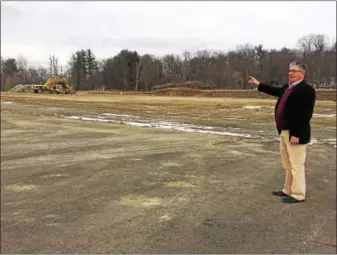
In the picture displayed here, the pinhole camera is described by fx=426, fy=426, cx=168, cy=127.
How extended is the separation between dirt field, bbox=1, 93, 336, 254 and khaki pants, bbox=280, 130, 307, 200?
73 cm

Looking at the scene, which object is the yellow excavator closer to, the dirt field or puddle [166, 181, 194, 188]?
the dirt field

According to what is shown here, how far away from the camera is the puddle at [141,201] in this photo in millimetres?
6773

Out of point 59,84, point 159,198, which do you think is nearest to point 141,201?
point 159,198

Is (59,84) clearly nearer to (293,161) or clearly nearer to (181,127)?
(181,127)

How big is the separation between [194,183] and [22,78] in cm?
389

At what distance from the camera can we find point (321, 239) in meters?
5.53

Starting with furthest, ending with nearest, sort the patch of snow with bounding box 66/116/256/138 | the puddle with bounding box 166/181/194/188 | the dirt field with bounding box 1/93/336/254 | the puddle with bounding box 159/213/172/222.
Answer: the patch of snow with bounding box 66/116/256/138
the puddle with bounding box 166/181/194/188
the puddle with bounding box 159/213/172/222
the dirt field with bounding box 1/93/336/254

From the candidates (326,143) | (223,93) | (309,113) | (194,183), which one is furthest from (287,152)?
(223,93)

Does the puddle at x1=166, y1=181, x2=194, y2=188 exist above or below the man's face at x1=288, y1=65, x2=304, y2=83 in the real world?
below

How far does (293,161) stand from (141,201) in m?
3.08

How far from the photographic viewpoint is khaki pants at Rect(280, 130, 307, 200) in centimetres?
432

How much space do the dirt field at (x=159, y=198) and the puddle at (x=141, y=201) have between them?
0.03 metres

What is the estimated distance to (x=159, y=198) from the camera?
7.10 metres

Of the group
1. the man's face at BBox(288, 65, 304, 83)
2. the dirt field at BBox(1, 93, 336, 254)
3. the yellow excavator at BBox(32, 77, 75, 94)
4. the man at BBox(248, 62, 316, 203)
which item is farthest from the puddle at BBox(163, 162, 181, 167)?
the man's face at BBox(288, 65, 304, 83)
